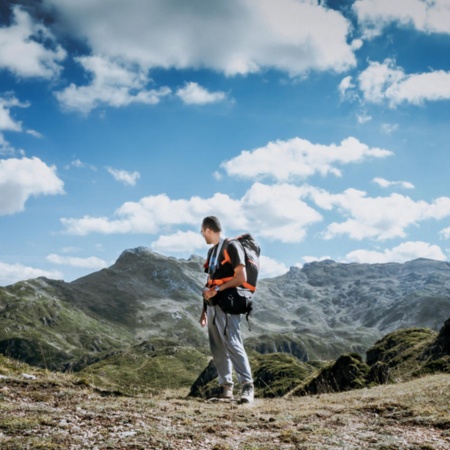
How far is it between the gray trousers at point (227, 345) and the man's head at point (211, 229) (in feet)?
5.65

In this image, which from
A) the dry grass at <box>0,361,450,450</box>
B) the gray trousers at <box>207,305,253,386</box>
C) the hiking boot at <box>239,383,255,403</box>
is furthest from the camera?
the gray trousers at <box>207,305,253,386</box>

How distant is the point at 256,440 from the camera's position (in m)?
6.36

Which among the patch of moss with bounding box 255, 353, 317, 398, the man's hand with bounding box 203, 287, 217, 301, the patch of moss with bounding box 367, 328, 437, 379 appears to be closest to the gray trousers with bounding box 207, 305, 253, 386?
the man's hand with bounding box 203, 287, 217, 301

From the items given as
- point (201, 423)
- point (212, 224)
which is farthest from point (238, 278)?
point (201, 423)

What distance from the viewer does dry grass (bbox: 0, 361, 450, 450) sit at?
18.7 ft

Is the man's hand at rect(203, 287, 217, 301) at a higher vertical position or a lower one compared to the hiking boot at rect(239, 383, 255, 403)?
higher

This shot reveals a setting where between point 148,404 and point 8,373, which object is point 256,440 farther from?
point 8,373

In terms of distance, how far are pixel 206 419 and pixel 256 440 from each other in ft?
5.30

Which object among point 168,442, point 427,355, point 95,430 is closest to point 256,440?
point 168,442

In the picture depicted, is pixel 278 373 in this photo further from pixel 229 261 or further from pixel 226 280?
pixel 229 261

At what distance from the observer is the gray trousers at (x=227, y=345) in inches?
421

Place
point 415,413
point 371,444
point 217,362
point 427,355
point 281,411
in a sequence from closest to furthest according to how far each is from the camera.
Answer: point 371,444, point 415,413, point 281,411, point 217,362, point 427,355

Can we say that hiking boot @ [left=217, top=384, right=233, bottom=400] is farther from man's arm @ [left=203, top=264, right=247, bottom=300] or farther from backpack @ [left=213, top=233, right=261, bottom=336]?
man's arm @ [left=203, top=264, right=247, bottom=300]

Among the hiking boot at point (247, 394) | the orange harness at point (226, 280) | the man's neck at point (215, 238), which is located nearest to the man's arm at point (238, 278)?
the orange harness at point (226, 280)
